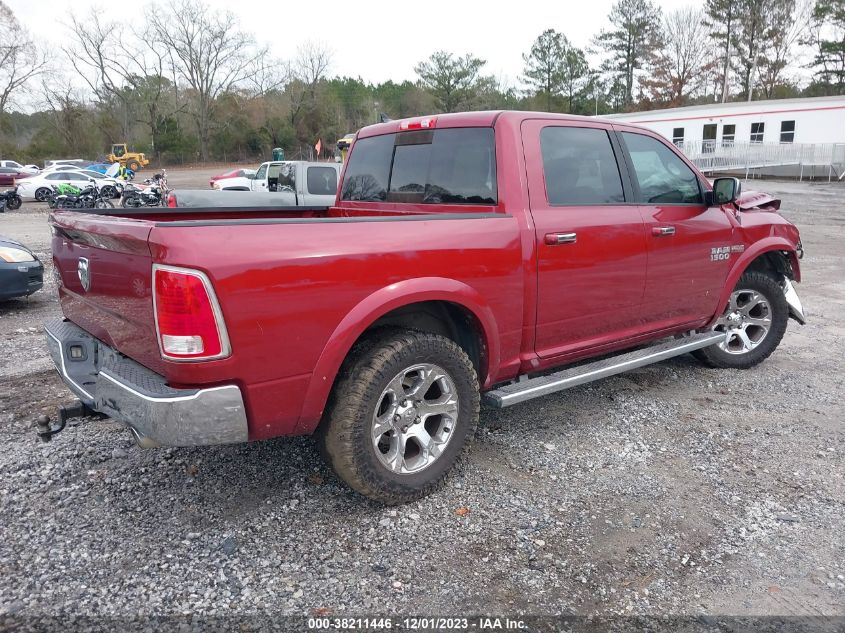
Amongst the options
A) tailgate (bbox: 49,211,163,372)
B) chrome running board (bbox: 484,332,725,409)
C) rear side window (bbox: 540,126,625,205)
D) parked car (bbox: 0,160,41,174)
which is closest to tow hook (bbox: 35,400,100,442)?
tailgate (bbox: 49,211,163,372)

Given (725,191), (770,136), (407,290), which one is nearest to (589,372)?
(407,290)

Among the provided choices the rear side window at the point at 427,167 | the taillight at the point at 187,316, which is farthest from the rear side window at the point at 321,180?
the taillight at the point at 187,316

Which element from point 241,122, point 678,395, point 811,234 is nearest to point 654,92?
point 241,122

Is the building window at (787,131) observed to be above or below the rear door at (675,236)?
above

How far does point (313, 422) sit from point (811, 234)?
15486 mm

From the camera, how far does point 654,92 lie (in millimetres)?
66750

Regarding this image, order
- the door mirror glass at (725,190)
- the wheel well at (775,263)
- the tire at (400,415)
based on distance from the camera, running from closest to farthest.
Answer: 1. the tire at (400,415)
2. the door mirror glass at (725,190)
3. the wheel well at (775,263)

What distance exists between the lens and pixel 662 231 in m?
4.24

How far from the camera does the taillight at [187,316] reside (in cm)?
245

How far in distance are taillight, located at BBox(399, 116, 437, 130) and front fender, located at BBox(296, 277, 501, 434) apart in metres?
1.28

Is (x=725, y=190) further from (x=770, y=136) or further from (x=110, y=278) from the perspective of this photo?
(x=770, y=136)

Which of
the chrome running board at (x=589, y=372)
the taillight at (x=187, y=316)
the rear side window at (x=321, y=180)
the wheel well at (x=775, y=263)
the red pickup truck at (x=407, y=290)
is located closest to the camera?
the taillight at (x=187, y=316)

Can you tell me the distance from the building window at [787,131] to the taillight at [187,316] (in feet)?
120

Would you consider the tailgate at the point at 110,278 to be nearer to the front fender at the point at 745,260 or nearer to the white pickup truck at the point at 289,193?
the front fender at the point at 745,260
